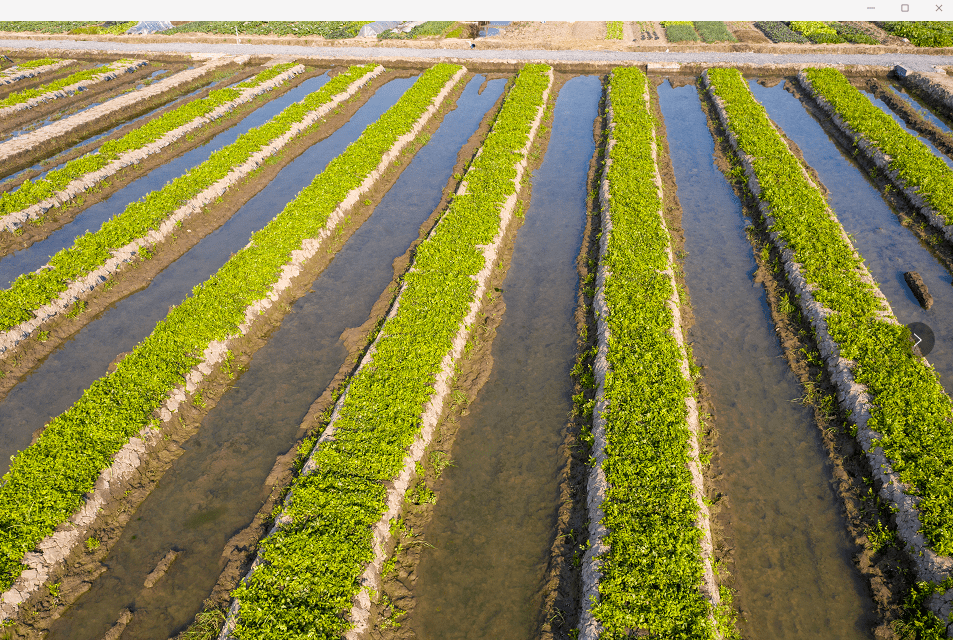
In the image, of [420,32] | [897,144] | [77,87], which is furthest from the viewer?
[420,32]

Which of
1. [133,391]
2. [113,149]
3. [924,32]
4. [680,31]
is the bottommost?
[133,391]

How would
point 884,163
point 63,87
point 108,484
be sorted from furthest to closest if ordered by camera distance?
point 63,87 < point 884,163 < point 108,484

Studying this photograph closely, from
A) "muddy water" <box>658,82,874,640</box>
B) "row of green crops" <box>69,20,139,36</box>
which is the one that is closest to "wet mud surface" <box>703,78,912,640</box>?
"muddy water" <box>658,82,874,640</box>

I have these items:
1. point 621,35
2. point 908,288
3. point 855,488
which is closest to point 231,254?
point 855,488

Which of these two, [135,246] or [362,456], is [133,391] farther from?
[135,246]

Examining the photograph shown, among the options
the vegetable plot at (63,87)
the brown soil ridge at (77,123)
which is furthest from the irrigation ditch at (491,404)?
the vegetable plot at (63,87)

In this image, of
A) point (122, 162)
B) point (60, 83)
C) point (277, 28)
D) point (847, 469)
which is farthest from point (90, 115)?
point (847, 469)

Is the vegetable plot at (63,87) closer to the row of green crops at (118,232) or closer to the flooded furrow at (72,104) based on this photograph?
the flooded furrow at (72,104)
